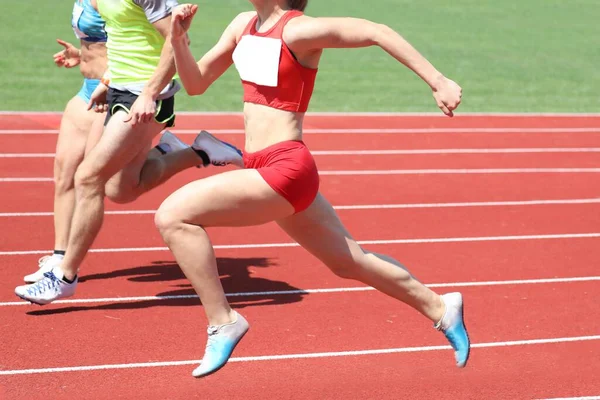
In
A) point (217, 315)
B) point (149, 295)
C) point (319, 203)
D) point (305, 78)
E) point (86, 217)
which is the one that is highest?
point (305, 78)

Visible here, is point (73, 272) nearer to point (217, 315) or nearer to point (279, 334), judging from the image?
point (279, 334)

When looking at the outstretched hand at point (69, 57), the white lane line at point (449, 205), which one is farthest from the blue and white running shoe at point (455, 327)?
A: the white lane line at point (449, 205)

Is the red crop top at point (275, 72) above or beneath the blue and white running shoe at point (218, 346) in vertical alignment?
above

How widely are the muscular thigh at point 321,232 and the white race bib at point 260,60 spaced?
56 centimetres

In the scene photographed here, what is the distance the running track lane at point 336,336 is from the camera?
5.30 metres

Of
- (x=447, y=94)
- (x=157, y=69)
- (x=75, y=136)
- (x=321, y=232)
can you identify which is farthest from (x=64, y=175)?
(x=447, y=94)

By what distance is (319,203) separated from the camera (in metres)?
4.38

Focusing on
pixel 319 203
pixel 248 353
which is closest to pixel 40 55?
pixel 248 353

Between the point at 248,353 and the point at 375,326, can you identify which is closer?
the point at 248,353

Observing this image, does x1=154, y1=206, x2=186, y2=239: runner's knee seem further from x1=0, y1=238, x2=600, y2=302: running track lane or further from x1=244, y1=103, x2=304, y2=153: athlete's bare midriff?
x1=0, y1=238, x2=600, y2=302: running track lane

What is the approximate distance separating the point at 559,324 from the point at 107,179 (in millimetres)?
2789

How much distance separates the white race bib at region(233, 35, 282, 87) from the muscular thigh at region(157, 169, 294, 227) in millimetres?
384

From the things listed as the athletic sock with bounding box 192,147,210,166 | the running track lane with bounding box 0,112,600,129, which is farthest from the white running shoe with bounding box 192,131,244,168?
the running track lane with bounding box 0,112,600,129

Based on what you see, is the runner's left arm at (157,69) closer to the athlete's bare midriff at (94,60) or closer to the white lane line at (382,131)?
the athlete's bare midriff at (94,60)
